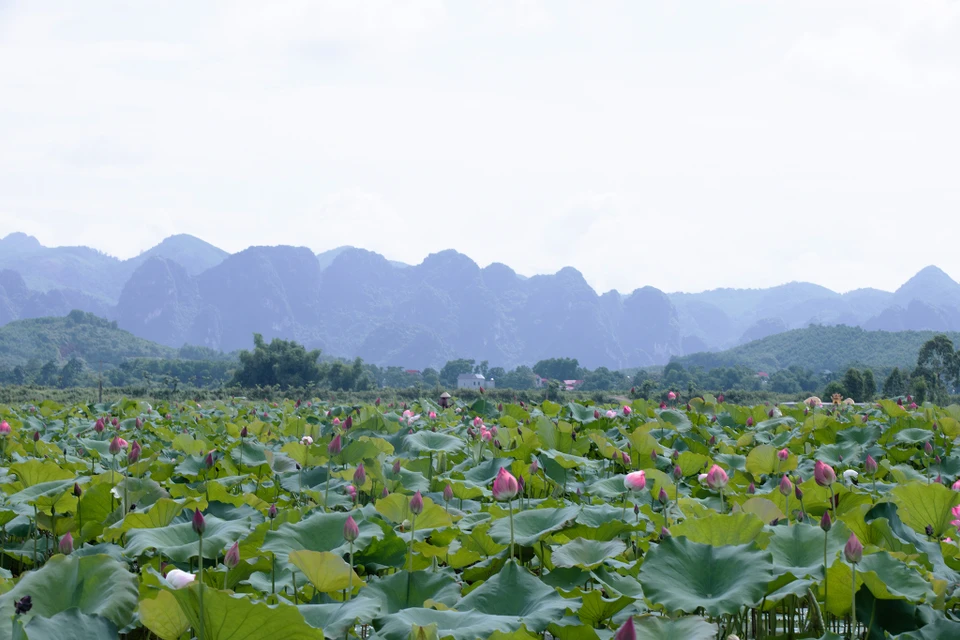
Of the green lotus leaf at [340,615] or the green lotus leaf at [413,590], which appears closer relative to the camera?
the green lotus leaf at [340,615]

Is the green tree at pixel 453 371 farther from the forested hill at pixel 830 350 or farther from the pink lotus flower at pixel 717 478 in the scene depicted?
the pink lotus flower at pixel 717 478

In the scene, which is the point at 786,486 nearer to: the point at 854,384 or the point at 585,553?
the point at 585,553

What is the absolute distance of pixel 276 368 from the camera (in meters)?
49.4

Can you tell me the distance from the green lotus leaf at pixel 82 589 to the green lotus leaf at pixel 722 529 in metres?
1.29

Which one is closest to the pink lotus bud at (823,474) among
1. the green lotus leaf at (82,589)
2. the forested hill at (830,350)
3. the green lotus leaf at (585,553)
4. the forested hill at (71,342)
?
the green lotus leaf at (585,553)

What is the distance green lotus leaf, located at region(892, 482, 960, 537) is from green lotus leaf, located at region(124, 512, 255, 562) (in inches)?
77.2

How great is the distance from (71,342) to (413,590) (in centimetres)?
15807

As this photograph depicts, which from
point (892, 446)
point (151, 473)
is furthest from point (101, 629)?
point (892, 446)

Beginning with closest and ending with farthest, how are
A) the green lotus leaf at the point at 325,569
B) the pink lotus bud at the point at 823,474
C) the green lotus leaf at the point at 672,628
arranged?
the green lotus leaf at the point at 672,628 → the green lotus leaf at the point at 325,569 → the pink lotus bud at the point at 823,474

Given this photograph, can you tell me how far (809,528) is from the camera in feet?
6.34

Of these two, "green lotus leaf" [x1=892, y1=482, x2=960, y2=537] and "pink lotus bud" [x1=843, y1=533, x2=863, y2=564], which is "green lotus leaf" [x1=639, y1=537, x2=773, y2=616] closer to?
"pink lotus bud" [x1=843, y1=533, x2=863, y2=564]

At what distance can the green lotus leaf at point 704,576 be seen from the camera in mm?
1542

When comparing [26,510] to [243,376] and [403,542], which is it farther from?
[243,376]

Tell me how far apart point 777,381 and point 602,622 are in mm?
76797
